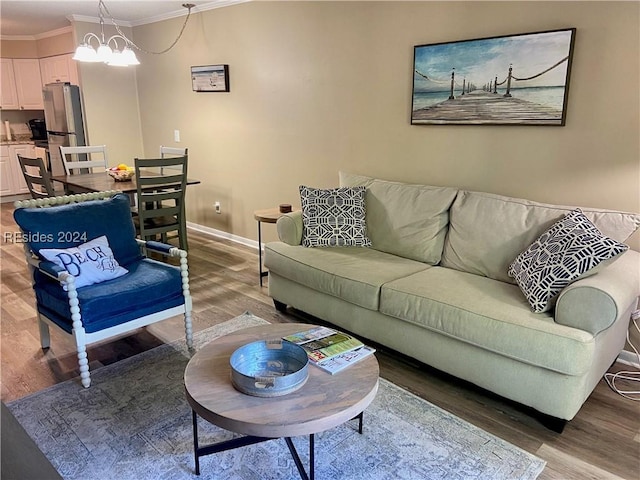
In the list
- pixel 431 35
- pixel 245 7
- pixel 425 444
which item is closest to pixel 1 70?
pixel 245 7

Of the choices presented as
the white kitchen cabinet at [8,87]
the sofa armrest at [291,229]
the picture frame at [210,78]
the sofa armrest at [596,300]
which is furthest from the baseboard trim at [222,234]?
the white kitchen cabinet at [8,87]

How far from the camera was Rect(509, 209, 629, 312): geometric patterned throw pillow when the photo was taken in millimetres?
2102

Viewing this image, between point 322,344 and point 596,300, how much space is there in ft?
3.86

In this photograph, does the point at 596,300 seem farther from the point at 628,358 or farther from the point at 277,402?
the point at 277,402

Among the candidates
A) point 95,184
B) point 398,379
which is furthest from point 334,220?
point 95,184

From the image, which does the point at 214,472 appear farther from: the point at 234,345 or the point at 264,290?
the point at 264,290

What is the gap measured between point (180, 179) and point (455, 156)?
2.39 m

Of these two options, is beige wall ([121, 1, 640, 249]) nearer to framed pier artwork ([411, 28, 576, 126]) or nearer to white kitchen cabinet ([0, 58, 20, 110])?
framed pier artwork ([411, 28, 576, 126])

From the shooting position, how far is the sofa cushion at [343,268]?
2.67 metres

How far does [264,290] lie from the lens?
3805mm

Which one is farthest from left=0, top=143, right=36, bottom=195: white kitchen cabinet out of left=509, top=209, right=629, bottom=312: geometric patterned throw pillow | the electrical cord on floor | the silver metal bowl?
the electrical cord on floor

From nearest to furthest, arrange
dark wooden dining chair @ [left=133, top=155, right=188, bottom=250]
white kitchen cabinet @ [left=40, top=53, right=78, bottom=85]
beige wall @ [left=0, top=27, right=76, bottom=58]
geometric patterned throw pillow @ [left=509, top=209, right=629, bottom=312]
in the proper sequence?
geometric patterned throw pillow @ [left=509, top=209, right=629, bottom=312] < dark wooden dining chair @ [left=133, top=155, right=188, bottom=250] < white kitchen cabinet @ [left=40, top=53, right=78, bottom=85] < beige wall @ [left=0, top=27, right=76, bottom=58]

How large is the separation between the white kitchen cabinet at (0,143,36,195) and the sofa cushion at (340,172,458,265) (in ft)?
21.3

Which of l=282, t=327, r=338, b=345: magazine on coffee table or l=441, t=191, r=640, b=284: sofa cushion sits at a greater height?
l=441, t=191, r=640, b=284: sofa cushion
